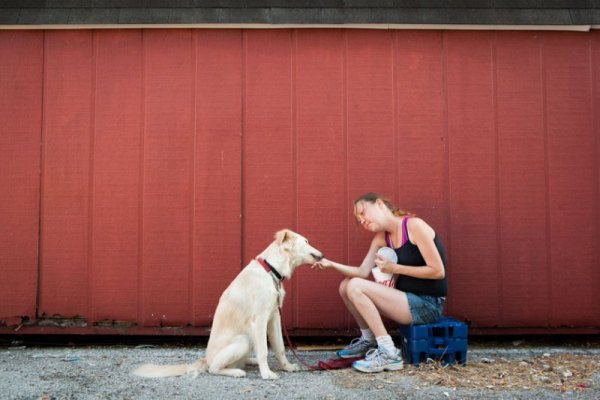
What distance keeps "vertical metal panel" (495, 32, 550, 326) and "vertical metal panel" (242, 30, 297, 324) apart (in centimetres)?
183

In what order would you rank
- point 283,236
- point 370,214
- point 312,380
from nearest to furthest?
point 312,380 → point 283,236 → point 370,214

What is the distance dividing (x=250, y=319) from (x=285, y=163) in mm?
1546

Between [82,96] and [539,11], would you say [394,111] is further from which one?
[82,96]

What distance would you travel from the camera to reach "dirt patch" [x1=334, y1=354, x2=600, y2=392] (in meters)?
3.54

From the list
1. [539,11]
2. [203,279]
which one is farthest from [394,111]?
[203,279]

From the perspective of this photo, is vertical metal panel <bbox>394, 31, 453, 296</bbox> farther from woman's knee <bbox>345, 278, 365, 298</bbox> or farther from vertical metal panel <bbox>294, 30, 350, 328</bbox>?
woman's knee <bbox>345, 278, 365, 298</bbox>

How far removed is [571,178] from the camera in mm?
4801

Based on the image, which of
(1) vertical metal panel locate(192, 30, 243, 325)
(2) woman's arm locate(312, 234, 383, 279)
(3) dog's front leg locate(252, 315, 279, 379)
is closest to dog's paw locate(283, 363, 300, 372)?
(3) dog's front leg locate(252, 315, 279, 379)

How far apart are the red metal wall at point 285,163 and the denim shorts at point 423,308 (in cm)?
88

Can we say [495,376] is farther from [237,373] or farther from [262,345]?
[237,373]

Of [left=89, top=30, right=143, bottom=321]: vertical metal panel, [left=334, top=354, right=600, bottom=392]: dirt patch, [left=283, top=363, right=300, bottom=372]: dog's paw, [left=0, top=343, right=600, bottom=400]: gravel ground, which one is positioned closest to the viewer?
[left=0, top=343, right=600, bottom=400]: gravel ground

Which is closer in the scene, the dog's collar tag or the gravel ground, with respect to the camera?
the gravel ground

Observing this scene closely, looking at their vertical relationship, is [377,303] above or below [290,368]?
above

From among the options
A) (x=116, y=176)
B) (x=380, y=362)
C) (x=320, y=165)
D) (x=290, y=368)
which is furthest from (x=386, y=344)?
(x=116, y=176)
